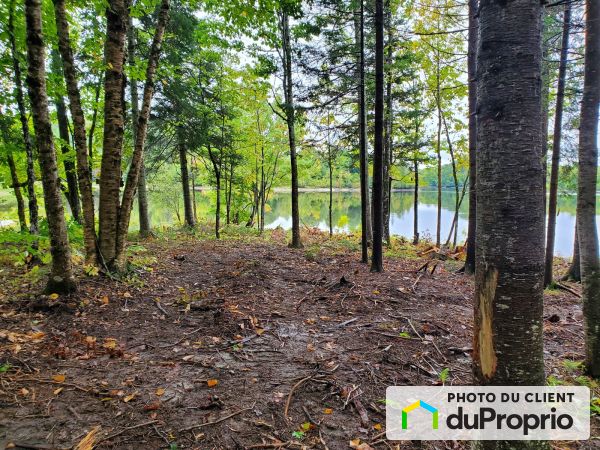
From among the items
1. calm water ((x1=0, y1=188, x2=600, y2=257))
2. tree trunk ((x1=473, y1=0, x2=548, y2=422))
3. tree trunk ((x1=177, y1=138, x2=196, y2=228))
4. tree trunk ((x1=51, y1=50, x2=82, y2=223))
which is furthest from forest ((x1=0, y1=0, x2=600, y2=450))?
calm water ((x1=0, y1=188, x2=600, y2=257))

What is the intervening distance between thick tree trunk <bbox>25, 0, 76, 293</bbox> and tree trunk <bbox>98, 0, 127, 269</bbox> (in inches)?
41.7

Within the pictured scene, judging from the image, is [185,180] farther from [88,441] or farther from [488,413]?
[488,413]

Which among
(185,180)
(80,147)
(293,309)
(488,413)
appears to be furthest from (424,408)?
(185,180)

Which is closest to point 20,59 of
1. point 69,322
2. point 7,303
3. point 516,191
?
point 7,303

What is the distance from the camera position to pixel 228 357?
341 cm

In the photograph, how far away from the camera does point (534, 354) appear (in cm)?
166

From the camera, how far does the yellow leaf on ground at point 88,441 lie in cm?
206

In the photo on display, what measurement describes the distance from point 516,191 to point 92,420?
129 inches

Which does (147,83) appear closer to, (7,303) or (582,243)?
(7,303)

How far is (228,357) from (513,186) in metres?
3.13

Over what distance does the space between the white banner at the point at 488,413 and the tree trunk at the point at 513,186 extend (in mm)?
97

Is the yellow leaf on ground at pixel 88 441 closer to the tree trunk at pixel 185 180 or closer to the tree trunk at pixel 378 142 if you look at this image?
the tree trunk at pixel 378 142

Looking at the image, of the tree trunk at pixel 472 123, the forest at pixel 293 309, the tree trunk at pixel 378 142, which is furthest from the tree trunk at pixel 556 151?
the tree trunk at pixel 378 142

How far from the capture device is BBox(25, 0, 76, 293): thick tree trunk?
12.5 ft
